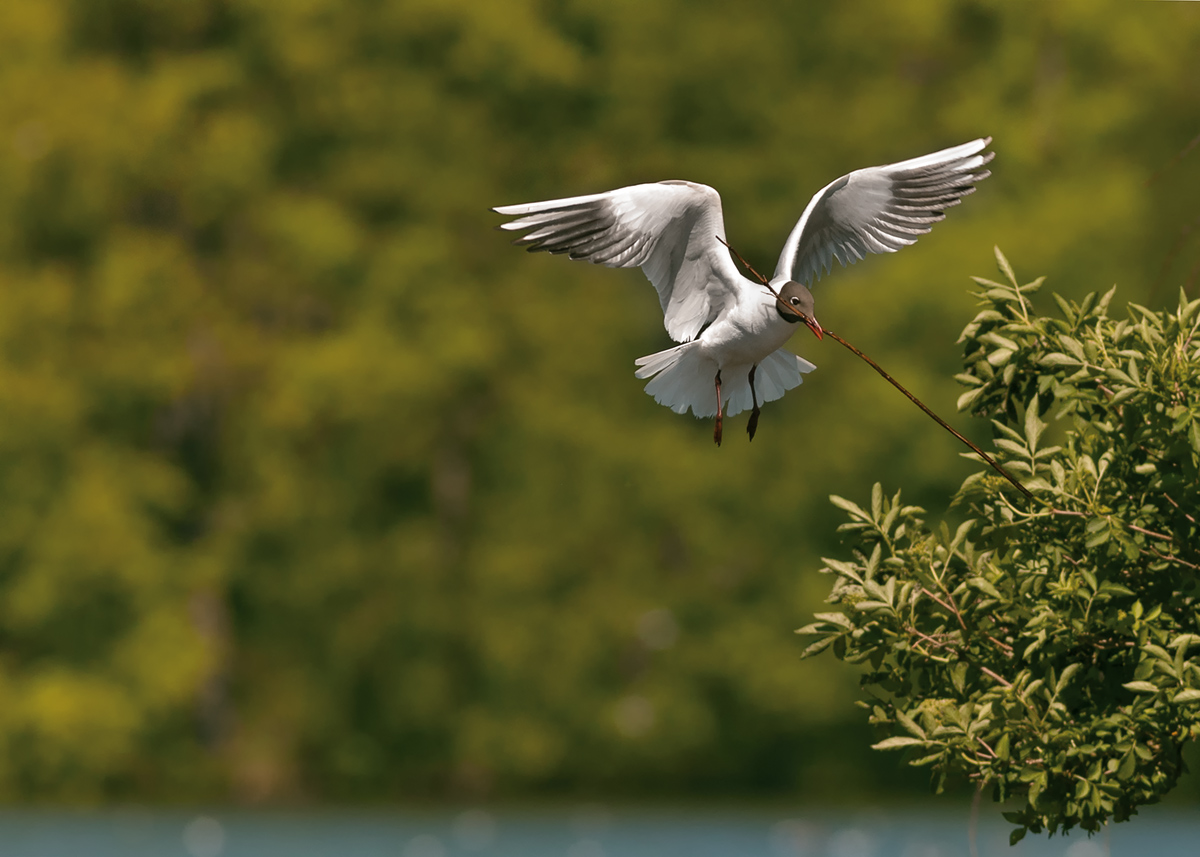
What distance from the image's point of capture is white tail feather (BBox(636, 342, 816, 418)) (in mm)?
7059

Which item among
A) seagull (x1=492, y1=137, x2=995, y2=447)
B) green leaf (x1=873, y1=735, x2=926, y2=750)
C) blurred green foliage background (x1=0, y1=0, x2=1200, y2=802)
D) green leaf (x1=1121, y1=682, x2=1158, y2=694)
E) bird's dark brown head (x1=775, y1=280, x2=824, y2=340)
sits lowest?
green leaf (x1=873, y1=735, x2=926, y2=750)

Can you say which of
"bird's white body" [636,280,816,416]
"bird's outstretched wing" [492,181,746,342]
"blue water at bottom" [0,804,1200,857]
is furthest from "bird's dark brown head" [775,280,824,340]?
"blue water at bottom" [0,804,1200,857]

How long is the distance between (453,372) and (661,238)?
14150 millimetres

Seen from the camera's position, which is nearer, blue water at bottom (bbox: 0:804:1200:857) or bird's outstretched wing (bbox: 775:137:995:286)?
bird's outstretched wing (bbox: 775:137:995:286)

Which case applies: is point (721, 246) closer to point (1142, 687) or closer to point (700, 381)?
point (700, 381)

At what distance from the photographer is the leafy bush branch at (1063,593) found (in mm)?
5828

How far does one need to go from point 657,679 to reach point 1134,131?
8.29 m

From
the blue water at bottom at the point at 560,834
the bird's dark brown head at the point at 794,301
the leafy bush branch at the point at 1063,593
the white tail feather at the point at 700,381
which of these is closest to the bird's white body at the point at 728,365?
the white tail feather at the point at 700,381

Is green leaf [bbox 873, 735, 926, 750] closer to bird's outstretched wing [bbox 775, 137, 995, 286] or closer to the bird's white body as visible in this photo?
the bird's white body

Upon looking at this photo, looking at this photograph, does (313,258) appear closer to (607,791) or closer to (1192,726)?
(607,791)

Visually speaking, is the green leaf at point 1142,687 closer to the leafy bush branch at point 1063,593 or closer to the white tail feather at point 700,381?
the leafy bush branch at point 1063,593

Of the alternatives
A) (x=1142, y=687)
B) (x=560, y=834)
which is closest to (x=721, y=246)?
(x=1142, y=687)

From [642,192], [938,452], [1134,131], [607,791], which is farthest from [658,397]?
[1134,131]

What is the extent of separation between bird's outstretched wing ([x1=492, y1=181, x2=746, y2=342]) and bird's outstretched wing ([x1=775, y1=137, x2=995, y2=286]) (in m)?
0.33
